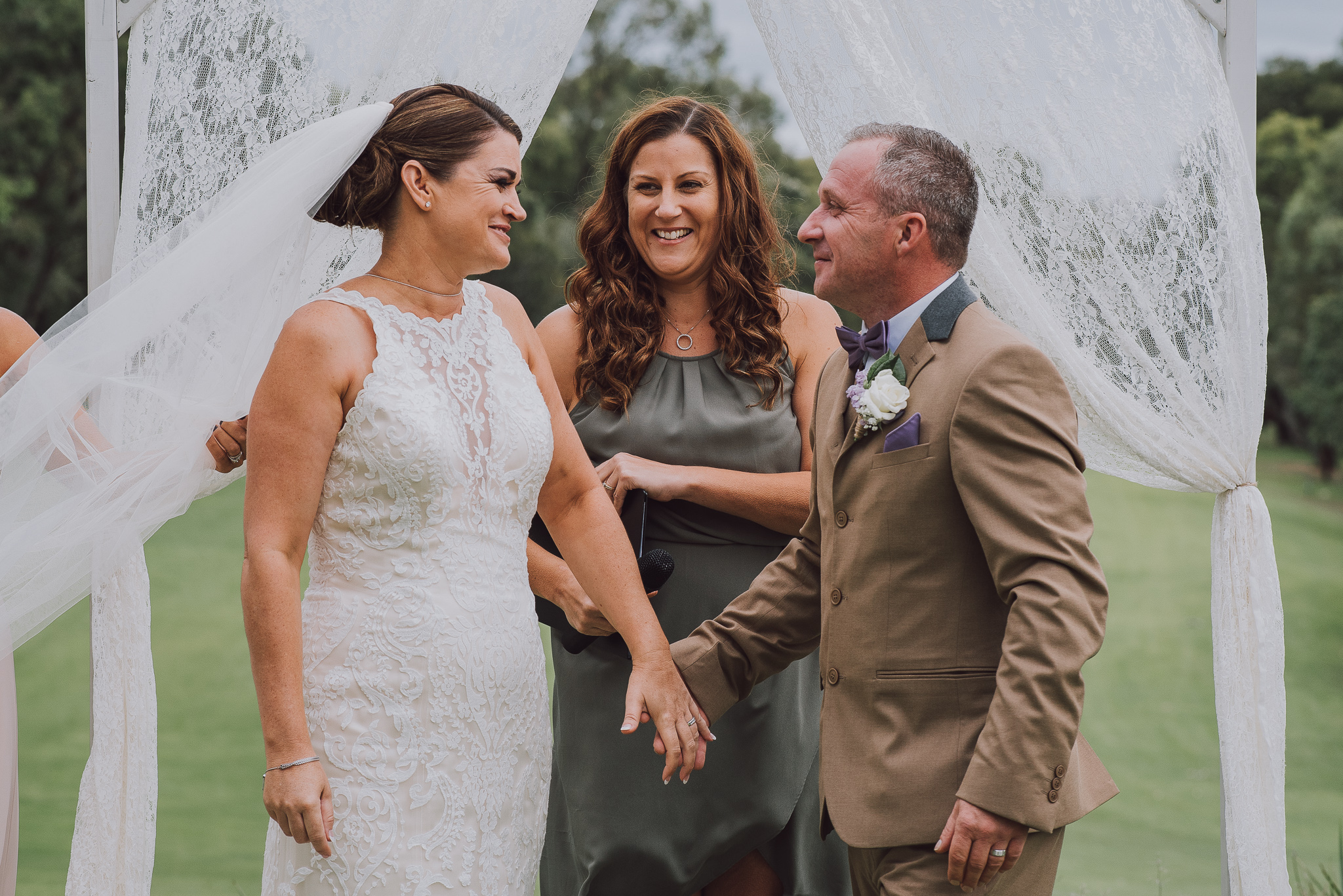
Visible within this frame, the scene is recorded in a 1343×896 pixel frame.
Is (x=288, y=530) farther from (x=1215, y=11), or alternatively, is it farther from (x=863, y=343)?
(x=1215, y=11)

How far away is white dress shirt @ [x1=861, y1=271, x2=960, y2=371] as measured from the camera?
2.09 m

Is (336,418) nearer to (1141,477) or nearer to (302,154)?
(302,154)

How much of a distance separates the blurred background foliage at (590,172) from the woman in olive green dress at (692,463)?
986 cm

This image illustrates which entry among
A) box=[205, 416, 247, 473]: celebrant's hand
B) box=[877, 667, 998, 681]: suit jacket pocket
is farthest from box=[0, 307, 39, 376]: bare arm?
box=[877, 667, 998, 681]: suit jacket pocket

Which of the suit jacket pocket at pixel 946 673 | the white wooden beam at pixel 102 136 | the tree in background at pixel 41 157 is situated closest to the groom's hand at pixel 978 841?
the suit jacket pocket at pixel 946 673

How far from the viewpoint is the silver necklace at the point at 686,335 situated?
2.78m

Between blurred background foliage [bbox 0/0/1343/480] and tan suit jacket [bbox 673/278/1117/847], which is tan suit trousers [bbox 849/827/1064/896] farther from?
blurred background foliage [bbox 0/0/1343/480]

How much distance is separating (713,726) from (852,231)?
46.4 inches

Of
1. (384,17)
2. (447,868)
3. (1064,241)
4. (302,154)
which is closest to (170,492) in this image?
(302,154)

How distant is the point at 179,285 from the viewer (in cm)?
232

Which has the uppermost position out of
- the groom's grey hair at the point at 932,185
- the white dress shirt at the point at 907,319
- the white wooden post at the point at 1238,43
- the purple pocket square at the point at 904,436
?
the white wooden post at the point at 1238,43

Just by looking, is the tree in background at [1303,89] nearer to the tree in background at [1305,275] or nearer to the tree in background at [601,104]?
the tree in background at [1305,275]

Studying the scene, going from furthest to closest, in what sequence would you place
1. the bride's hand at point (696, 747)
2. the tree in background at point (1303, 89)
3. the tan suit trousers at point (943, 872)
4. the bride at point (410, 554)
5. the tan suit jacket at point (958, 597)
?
the tree in background at point (1303, 89) → the bride's hand at point (696, 747) → the bride at point (410, 554) → the tan suit trousers at point (943, 872) → the tan suit jacket at point (958, 597)

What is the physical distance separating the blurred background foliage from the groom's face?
34.3 feet
